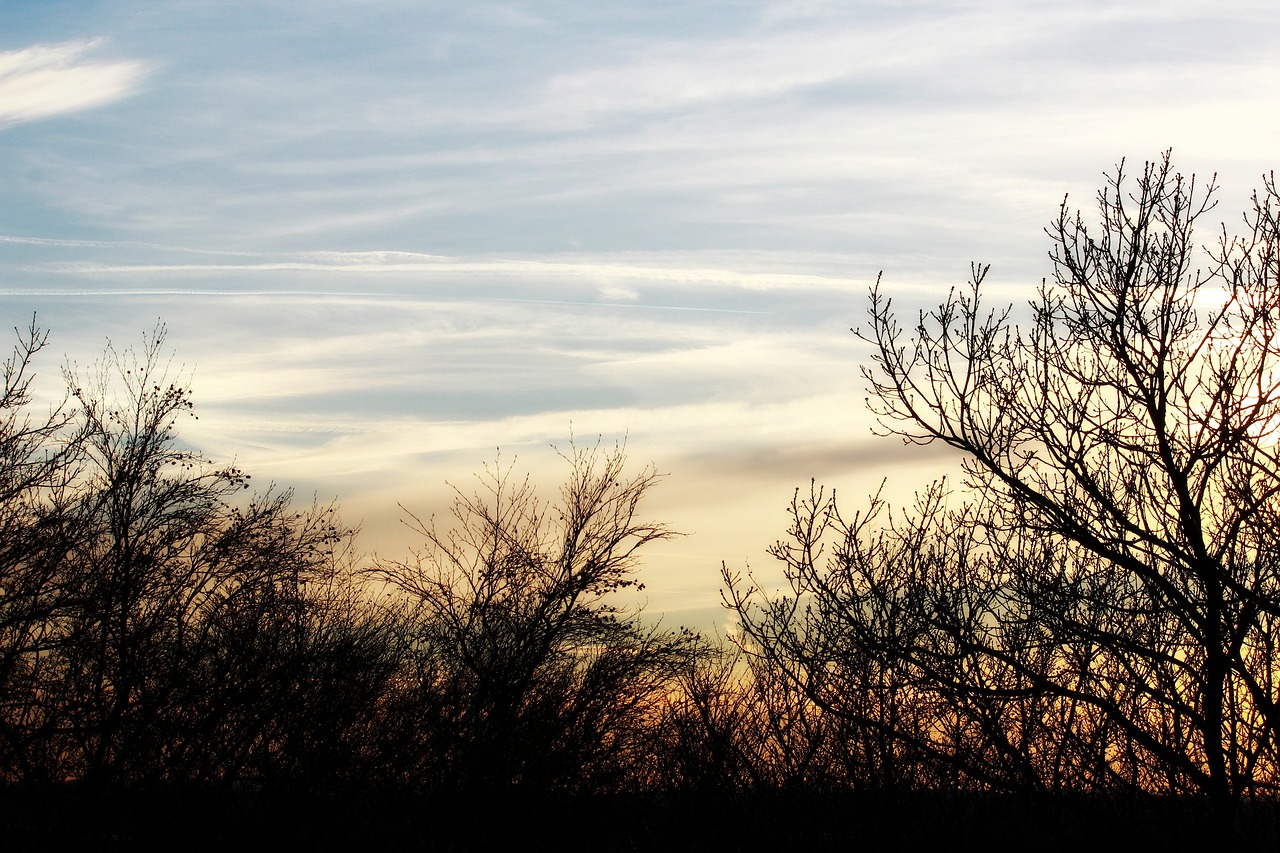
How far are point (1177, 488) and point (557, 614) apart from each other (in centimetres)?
1660

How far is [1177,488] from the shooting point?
1097 centimetres

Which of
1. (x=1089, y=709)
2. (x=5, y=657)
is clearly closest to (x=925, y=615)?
(x=1089, y=709)

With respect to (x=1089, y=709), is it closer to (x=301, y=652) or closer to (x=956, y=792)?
(x=956, y=792)

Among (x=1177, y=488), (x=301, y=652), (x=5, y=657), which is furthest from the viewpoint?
(x=301, y=652)

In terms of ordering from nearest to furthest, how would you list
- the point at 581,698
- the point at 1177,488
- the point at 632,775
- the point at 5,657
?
1. the point at 1177,488
2. the point at 5,657
3. the point at 581,698
4. the point at 632,775

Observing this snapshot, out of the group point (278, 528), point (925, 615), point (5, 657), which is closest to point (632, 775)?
point (278, 528)

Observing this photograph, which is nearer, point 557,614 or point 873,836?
point 873,836

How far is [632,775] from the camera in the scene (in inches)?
1071

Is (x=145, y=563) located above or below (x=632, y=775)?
above

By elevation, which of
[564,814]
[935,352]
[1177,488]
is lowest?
[564,814]

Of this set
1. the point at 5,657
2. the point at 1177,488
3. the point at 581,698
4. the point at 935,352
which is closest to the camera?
the point at 1177,488

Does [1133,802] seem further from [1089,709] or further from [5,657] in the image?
[5,657]

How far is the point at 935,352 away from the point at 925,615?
2858 millimetres

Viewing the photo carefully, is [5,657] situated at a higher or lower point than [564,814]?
higher
